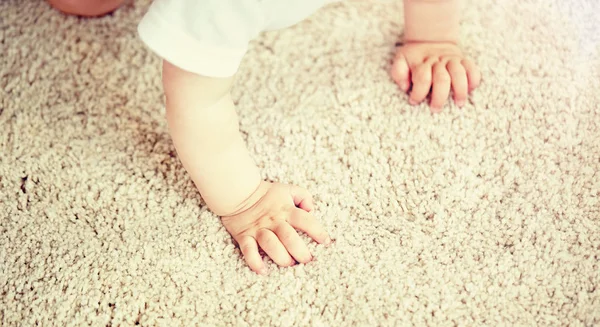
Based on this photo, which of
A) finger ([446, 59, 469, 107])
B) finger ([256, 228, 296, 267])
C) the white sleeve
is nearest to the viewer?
the white sleeve

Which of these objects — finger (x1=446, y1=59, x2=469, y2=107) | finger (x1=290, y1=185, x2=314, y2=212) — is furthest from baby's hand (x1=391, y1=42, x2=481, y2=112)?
finger (x1=290, y1=185, x2=314, y2=212)

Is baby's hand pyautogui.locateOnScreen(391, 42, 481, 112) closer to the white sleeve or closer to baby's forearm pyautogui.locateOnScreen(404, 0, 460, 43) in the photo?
baby's forearm pyautogui.locateOnScreen(404, 0, 460, 43)

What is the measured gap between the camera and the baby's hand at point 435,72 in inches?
27.0

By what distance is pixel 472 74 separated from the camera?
2.29 ft

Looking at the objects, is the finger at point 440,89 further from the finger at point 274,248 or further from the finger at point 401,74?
the finger at point 274,248

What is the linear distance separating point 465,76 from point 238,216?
321 millimetres

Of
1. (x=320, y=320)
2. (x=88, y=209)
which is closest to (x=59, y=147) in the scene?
(x=88, y=209)

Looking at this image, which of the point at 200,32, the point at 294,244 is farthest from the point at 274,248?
the point at 200,32

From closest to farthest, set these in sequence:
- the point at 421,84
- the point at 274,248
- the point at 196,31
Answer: the point at 196,31, the point at 274,248, the point at 421,84

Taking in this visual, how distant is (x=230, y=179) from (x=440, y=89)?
28 centimetres

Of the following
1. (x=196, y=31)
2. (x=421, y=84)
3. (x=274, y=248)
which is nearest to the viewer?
(x=196, y=31)

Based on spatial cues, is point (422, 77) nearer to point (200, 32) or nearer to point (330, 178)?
point (330, 178)

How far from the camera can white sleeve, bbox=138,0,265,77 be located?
484 mm

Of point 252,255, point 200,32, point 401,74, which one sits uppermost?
point 200,32
